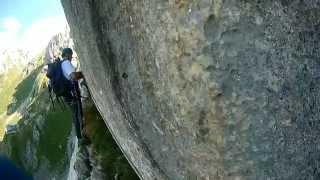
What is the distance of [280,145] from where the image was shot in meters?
10.6

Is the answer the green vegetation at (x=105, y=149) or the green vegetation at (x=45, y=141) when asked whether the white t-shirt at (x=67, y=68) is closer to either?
the green vegetation at (x=105, y=149)

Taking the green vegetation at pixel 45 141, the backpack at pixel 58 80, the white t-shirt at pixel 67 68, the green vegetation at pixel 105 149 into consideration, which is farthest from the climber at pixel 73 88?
the green vegetation at pixel 45 141

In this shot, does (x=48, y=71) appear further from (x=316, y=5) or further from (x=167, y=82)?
(x=316, y=5)

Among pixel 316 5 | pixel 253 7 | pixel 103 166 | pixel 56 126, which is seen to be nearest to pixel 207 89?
pixel 253 7

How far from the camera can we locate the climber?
19156mm

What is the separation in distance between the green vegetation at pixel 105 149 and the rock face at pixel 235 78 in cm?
1065

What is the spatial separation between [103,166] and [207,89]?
13881 millimetres

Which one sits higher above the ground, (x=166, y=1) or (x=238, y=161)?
(x=166, y=1)

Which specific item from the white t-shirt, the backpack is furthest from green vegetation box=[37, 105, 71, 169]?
the white t-shirt

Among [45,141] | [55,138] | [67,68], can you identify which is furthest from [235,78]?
[45,141]

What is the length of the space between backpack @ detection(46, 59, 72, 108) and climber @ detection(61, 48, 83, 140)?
18 centimetres

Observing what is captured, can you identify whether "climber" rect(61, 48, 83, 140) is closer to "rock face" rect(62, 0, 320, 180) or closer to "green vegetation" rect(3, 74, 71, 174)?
"rock face" rect(62, 0, 320, 180)

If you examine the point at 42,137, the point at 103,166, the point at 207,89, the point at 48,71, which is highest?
the point at 207,89

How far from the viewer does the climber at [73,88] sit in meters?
19.2
